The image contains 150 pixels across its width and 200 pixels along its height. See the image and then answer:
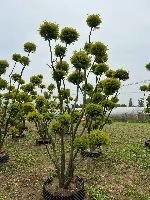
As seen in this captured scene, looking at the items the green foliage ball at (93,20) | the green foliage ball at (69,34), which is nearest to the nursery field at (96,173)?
the green foliage ball at (69,34)

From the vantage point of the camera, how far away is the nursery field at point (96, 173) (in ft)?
36.4

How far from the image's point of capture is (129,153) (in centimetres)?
1458

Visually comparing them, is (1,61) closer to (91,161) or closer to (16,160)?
(16,160)

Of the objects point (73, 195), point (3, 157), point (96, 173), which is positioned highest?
point (3, 157)

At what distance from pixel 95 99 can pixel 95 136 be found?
11.8 feet

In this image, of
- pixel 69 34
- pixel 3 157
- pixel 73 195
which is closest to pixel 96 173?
pixel 73 195

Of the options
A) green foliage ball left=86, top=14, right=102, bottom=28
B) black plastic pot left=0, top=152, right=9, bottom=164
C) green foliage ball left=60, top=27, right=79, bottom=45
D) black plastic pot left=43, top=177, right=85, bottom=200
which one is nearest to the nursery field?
black plastic pot left=0, top=152, right=9, bottom=164

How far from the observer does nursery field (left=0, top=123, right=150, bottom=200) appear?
36.4ft

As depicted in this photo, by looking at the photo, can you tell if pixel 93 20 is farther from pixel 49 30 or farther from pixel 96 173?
pixel 96 173

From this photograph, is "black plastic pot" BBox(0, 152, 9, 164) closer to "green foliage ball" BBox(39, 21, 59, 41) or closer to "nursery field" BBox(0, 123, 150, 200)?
"nursery field" BBox(0, 123, 150, 200)

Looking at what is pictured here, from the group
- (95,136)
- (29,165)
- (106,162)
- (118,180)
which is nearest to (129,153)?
(106,162)

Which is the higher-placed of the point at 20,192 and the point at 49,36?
the point at 49,36

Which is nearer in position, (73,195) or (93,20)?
(73,195)

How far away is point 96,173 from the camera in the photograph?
12422 mm
